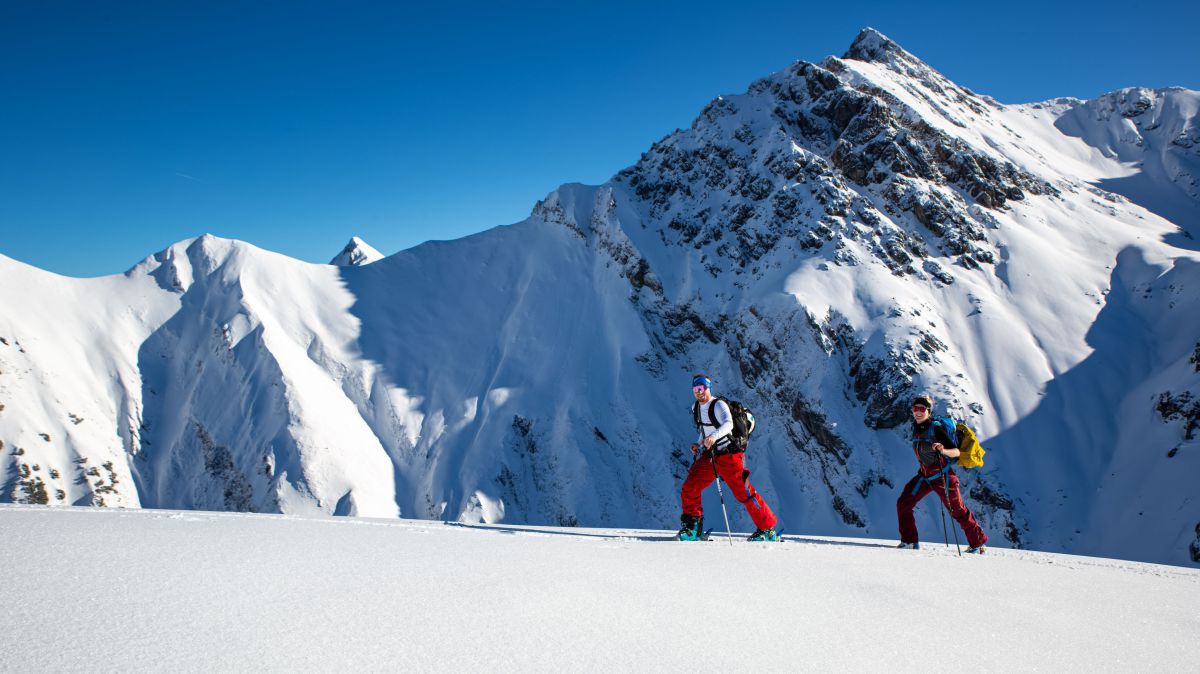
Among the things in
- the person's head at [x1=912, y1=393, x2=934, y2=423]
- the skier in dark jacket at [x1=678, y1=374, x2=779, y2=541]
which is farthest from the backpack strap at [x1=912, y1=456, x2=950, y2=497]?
the skier in dark jacket at [x1=678, y1=374, x2=779, y2=541]

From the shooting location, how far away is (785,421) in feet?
137

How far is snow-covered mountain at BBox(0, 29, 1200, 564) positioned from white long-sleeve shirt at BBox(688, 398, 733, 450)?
30632 millimetres

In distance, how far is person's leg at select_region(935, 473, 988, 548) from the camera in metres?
8.43

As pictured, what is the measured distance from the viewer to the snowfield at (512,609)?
9.08ft

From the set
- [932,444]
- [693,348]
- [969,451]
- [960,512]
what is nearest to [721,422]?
[932,444]

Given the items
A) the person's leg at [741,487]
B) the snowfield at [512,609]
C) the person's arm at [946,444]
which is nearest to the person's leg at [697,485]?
the person's leg at [741,487]

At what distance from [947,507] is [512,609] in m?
8.52

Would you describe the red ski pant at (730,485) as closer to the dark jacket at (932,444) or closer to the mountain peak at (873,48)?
the dark jacket at (932,444)

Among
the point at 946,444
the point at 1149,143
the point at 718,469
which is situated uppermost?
the point at 1149,143

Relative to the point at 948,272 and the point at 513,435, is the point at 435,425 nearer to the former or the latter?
the point at 513,435

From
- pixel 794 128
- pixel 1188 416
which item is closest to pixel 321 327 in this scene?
pixel 794 128

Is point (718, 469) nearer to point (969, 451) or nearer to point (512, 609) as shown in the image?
point (969, 451)

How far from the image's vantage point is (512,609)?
3.50 meters

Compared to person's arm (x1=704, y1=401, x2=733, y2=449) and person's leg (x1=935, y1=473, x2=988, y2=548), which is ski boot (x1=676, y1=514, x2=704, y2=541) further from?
person's leg (x1=935, y1=473, x2=988, y2=548)
